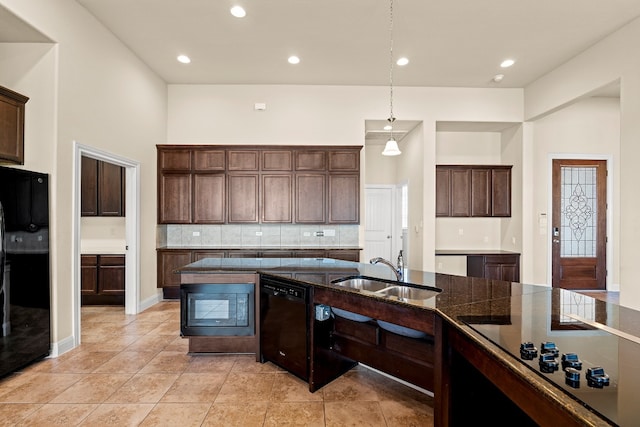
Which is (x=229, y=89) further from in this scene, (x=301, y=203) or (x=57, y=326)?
(x=57, y=326)

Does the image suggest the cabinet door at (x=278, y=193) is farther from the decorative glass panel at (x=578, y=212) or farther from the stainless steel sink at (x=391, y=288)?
the decorative glass panel at (x=578, y=212)

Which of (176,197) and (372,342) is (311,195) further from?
(372,342)

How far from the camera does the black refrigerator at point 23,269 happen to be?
2.50 metres

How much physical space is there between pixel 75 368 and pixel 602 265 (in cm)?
788

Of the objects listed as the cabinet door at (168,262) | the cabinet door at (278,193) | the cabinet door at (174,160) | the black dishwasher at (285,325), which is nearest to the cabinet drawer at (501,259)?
the cabinet door at (278,193)

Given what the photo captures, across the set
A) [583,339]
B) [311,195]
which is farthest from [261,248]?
[583,339]

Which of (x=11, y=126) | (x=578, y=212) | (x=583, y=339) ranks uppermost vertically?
(x=11, y=126)

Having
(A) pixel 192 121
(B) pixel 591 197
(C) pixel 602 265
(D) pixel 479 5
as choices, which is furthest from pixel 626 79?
(A) pixel 192 121

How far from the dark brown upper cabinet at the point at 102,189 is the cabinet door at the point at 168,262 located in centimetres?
89

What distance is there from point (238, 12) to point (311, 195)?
2670 mm

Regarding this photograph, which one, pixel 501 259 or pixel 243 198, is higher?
pixel 243 198

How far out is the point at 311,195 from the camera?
516 cm

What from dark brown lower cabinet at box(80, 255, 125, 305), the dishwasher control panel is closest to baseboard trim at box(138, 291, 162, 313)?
dark brown lower cabinet at box(80, 255, 125, 305)

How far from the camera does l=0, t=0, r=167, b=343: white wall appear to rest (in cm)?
298
